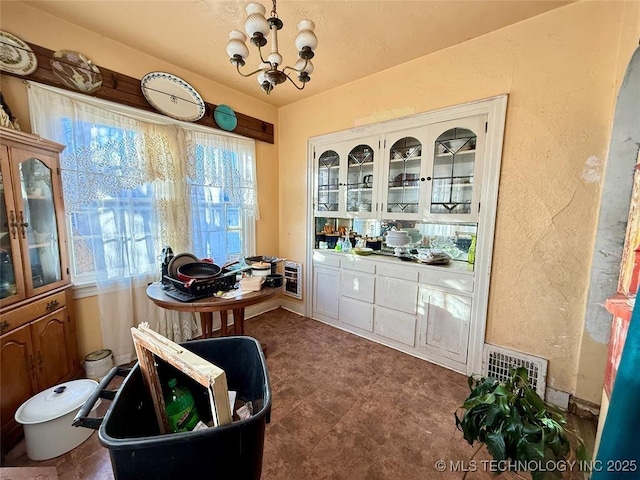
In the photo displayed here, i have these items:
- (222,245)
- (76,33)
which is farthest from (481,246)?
(76,33)

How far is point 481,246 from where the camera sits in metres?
2.01

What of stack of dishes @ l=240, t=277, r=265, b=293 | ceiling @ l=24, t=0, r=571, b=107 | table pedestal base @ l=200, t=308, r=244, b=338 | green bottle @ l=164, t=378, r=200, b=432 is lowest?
table pedestal base @ l=200, t=308, r=244, b=338

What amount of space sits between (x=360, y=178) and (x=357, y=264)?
941 mm

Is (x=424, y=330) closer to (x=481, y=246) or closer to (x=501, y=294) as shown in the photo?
(x=501, y=294)

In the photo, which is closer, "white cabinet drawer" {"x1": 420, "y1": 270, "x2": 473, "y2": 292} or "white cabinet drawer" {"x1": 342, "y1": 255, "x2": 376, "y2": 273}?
"white cabinet drawer" {"x1": 420, "y1": 270, "x2": 473, "y2": 292}

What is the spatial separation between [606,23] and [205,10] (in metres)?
2.50

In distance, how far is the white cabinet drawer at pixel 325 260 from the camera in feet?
9.61

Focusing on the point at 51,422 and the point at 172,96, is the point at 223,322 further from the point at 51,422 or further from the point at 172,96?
the point at 172,96

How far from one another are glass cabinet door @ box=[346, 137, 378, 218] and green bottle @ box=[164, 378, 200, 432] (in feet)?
7.15

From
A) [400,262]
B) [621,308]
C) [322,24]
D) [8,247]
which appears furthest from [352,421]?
[322,24]

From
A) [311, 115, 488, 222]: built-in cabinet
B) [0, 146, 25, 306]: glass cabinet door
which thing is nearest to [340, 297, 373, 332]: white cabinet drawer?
[311, 115, 488, 222]: built-in cabinet

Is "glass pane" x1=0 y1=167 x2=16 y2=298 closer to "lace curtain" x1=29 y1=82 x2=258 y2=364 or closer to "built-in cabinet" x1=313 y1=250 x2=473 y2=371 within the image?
"lace curtain" x1=29 y1=82 x2=258 y2=364

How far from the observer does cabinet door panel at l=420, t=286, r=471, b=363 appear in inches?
83.7

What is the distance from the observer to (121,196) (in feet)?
6.93
